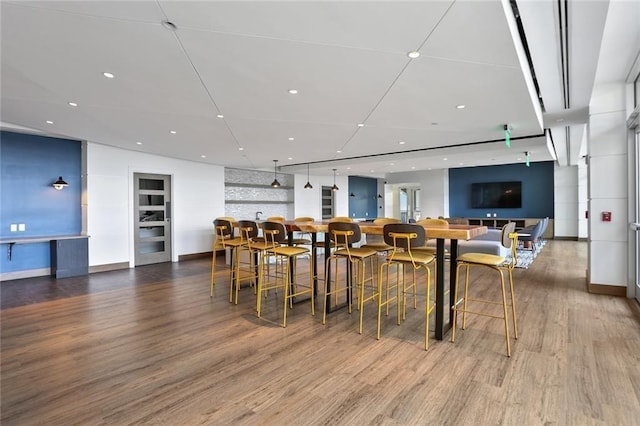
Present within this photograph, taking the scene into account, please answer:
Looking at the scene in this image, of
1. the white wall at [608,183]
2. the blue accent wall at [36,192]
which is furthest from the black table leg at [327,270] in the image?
the blue accent wall at [36,192]

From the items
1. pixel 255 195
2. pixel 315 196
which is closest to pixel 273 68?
pixel 255 195

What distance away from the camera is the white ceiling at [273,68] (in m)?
2.10

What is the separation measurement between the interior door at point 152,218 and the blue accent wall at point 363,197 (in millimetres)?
7546

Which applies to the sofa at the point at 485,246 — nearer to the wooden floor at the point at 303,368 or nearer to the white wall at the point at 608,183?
the white wall at the point at 608,183

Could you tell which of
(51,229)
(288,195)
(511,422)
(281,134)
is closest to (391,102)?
(281,134)

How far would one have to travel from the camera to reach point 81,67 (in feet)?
9.34

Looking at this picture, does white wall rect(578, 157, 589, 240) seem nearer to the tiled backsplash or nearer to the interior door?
the tiled backsplash

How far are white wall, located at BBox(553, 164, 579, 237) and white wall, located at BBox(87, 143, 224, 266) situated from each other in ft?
38.4

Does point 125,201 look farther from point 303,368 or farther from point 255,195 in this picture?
point 303,368

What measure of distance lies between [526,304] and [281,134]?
4359 millimetres

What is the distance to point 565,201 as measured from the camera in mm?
11062

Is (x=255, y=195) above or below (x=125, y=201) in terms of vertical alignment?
above

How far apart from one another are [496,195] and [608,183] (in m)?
8.52

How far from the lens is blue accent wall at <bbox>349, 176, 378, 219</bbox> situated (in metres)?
13.5
